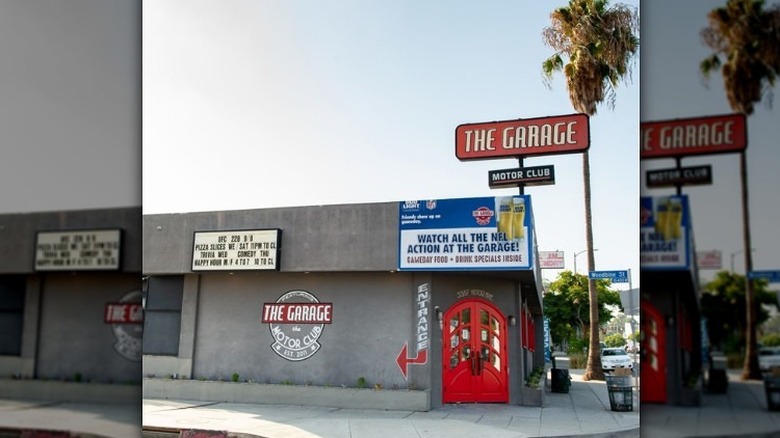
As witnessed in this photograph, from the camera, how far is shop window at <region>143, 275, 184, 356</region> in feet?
61.1

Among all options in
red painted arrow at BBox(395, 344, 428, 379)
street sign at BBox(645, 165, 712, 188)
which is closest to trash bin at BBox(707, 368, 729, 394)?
street sign at BBox(645, 165, 712, 188)

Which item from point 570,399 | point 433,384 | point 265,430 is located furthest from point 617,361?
point 265,430

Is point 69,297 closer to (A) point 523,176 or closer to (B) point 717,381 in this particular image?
(B) point 717,381

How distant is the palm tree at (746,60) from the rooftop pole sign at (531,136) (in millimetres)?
18567

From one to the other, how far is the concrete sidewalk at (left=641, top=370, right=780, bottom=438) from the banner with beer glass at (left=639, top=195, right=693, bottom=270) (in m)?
0.65

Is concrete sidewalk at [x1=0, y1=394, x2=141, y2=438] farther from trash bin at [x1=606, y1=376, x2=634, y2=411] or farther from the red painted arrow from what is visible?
trash bin at [x1=606, y1=376, x2=634, y2=411]

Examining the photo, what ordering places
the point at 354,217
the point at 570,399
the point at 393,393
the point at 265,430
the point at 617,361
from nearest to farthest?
the point at 265,430, the point at 393,393, the point at 354,217, the point at 570,399, the point at 617,361

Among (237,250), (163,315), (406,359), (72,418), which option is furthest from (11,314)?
(163,315)

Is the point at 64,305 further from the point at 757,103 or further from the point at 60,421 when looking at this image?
the point at 757,103

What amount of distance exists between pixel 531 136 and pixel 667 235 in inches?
759

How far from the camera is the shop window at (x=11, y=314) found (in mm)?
3598

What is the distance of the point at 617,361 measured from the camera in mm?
34438

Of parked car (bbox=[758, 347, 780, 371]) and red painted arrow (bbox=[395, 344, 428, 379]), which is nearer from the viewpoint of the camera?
parked car (bbox=[758, 347, 780, 371])

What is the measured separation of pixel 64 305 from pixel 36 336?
222 mm
